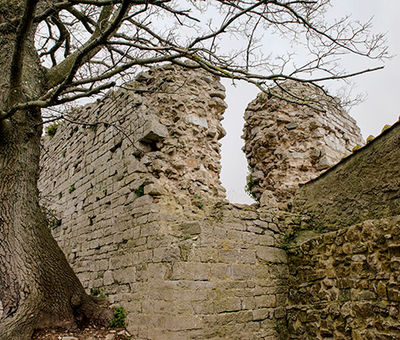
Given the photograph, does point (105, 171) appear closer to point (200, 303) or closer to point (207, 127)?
point (207, 127)

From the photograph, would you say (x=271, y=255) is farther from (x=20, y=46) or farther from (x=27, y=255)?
(x=20, y=46)

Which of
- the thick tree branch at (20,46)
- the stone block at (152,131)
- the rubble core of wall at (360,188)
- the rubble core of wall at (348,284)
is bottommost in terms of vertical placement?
the rubble core of wall at (348,284)

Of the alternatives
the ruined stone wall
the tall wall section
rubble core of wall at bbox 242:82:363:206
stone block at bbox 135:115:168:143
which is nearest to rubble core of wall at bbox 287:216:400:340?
the tall wall section

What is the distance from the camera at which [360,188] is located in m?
4.43

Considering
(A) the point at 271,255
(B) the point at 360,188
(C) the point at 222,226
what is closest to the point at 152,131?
(C) the point at 222,226

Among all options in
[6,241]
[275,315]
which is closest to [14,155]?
[6,241]

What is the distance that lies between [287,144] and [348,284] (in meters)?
3.17

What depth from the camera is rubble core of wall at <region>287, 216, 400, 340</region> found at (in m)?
3.35

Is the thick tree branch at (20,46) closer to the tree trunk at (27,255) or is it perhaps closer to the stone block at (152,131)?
the tree trunk at (27,255)

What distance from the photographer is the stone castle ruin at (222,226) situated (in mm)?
3768

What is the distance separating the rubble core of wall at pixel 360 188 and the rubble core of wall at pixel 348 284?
1.74ft

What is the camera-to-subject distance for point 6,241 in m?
3.81

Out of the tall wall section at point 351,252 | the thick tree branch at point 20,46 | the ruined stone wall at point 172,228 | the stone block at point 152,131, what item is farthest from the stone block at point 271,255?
the thick tree branch at point 20,46

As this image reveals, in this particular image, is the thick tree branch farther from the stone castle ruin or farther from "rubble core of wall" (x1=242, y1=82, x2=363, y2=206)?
"rubble core of wall" (x1=242, y1=82, x2=363, y2=206)
